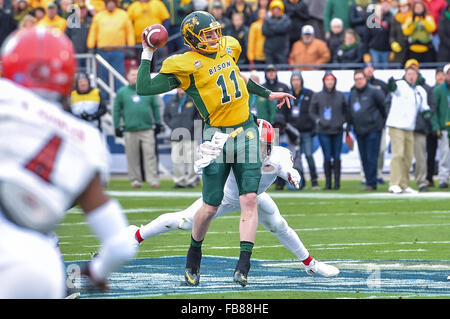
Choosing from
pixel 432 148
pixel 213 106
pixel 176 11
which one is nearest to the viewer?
pixel 213 106

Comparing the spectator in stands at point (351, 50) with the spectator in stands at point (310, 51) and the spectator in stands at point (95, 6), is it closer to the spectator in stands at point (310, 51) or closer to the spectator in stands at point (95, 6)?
the spectator in stands at point (310, 51)

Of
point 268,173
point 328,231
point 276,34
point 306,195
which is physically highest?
point 276,34

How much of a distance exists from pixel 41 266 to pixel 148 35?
12.7ft

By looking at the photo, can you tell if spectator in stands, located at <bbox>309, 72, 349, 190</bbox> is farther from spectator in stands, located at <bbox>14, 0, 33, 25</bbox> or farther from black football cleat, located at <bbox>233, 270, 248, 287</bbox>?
black football cleat, located at <bbox>233, 270, 248, 287</bbox>

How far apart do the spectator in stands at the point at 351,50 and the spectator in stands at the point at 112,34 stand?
3.93 meters

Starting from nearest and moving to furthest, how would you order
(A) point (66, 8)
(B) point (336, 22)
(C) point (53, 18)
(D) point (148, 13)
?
(B) point (336, 22), (D) point (148, 13), (C) point (53, 18), (A) point (66, 8)

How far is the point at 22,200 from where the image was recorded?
3500mm

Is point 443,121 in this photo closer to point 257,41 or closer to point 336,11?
point 336,11

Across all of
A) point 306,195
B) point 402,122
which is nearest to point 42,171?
point 306,195

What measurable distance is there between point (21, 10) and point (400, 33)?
24.9ft

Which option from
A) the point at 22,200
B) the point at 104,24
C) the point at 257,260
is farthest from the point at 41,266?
the point at 104,24

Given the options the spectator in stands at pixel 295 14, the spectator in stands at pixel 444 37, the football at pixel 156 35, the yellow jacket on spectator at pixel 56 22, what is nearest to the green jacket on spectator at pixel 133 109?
the yellow jacket on spectator at pixel 56 22

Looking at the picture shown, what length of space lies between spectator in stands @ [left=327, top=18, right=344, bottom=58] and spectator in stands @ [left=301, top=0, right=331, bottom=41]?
67 cm

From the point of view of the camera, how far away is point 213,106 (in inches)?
288
